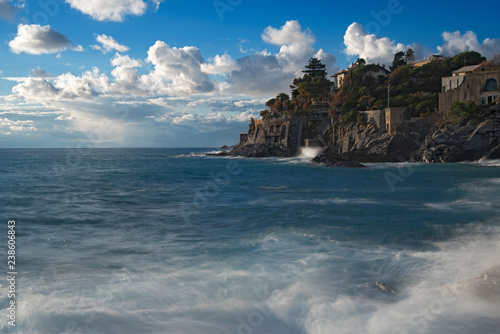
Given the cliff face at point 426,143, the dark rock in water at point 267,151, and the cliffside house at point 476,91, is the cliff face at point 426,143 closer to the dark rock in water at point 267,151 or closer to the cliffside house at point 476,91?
the cliffside house at point 476,91

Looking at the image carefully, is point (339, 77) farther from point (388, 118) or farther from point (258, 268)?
point (258, 268)

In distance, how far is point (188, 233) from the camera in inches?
528

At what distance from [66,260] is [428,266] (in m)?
9.75

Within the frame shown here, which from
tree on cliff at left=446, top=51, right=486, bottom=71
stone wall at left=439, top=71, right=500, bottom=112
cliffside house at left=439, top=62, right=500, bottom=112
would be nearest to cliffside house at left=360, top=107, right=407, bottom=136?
cliffside house at left=439, top=62, right=500, bottom=112

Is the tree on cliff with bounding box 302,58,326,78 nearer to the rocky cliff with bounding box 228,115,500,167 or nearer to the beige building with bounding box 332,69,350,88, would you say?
the beige building with bounding box 332,69,350,88

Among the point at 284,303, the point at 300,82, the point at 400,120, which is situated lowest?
the point at 284,303

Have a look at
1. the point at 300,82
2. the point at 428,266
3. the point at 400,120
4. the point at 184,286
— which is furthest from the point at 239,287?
the point at 300,82

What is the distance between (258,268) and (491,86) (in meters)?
49.0

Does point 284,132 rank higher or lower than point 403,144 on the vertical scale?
higher

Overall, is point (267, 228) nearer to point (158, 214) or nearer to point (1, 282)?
point (158, 214)

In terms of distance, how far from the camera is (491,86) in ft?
151

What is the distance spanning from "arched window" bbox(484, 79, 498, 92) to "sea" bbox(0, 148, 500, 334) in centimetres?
3367

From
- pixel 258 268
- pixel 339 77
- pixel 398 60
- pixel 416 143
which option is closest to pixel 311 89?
pixel 339 77

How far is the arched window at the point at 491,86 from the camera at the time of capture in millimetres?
45594
